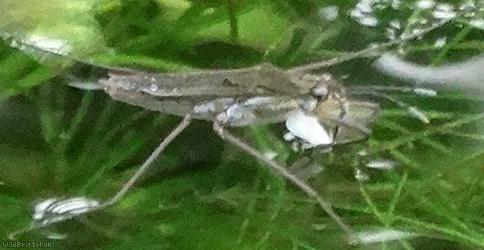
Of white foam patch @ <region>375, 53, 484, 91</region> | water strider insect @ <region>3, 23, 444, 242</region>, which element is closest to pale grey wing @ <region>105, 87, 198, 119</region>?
water strider insect @ <region>3, 23, 444, 242</region>

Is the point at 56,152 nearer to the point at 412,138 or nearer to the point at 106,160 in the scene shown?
the point at 106,160

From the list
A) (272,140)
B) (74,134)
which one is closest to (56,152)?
(74,134)

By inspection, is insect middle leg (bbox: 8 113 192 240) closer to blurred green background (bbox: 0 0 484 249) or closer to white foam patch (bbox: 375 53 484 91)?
blurred green background (bbox: 0 0 484 249)

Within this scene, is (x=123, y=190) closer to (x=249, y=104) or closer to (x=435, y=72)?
(x=249, y=104)

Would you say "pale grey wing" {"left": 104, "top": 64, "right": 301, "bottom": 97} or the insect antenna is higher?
"pale grey wing" {"left": 104, "top": 64, "right": 301, "bottom": 97}

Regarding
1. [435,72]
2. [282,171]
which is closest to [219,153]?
[282,171]

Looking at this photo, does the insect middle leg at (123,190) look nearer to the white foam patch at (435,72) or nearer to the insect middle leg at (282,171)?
the insect middle leg at (282,171)
